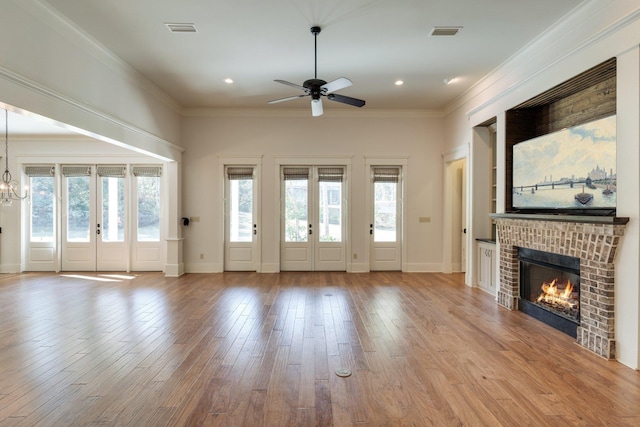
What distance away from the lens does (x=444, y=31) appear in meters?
3.93

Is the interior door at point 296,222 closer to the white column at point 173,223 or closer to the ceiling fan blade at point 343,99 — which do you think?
the white column at point 173,223

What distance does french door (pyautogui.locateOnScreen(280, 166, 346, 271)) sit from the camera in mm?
7148

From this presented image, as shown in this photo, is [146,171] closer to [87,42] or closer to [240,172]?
[240,172]

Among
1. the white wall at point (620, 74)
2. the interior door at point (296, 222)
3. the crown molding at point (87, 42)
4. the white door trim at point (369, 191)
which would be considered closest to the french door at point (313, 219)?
the interior door at point (296, 222)

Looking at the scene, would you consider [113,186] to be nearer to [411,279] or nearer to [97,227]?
[97,227]

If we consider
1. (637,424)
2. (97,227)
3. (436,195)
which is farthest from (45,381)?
(436,195)

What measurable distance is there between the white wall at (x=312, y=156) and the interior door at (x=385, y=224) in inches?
8.9

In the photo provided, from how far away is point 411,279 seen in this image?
641cm

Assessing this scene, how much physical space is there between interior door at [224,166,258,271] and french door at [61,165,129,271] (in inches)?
91.1

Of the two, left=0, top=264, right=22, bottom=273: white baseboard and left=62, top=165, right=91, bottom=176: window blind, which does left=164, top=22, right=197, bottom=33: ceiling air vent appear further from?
left=0, top=264, right=22, bottom=273: white baseboard

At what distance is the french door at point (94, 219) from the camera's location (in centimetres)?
716

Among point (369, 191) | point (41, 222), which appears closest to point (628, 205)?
point (369, 191)

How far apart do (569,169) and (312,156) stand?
15.2 feet

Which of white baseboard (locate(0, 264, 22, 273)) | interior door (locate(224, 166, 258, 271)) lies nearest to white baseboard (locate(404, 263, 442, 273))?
interior door (locate(224, 166, 258, 271))
